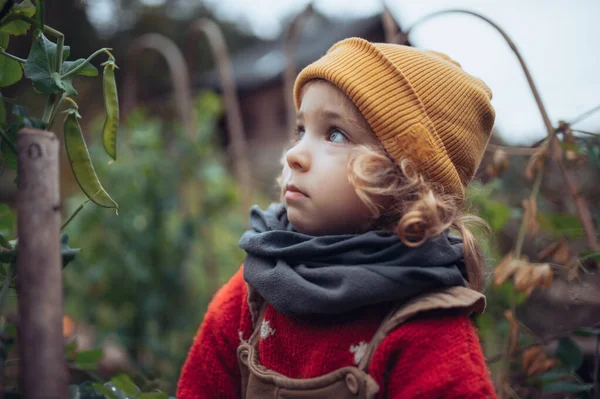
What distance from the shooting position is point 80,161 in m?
0.88

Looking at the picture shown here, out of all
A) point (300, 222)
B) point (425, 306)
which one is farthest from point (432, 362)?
point (300, 222)

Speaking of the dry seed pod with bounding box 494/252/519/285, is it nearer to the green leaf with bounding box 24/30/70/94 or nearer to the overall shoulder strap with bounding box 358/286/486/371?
the overall shoulder strap with bounding box 358/286/486/371

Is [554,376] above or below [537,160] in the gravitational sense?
below

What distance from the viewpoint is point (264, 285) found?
3.40ft

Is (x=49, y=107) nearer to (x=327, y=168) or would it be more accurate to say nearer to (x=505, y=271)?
(x=327, y=168)

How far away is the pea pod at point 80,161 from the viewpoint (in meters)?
0.84

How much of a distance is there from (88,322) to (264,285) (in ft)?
7.58

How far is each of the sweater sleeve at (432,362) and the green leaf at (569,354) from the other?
1.98ft

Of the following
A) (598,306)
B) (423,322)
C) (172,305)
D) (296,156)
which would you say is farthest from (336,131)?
(172,305)

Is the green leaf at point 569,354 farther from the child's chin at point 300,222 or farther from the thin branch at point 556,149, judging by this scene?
the child's chin at point 300,222

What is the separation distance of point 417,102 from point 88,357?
0.95 metres

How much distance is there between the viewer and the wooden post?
64 centimetres

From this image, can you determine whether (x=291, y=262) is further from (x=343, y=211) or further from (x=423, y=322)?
(x=423, y=322)

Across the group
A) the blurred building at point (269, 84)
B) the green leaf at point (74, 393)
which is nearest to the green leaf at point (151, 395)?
the green leaf at point (74, 393)
